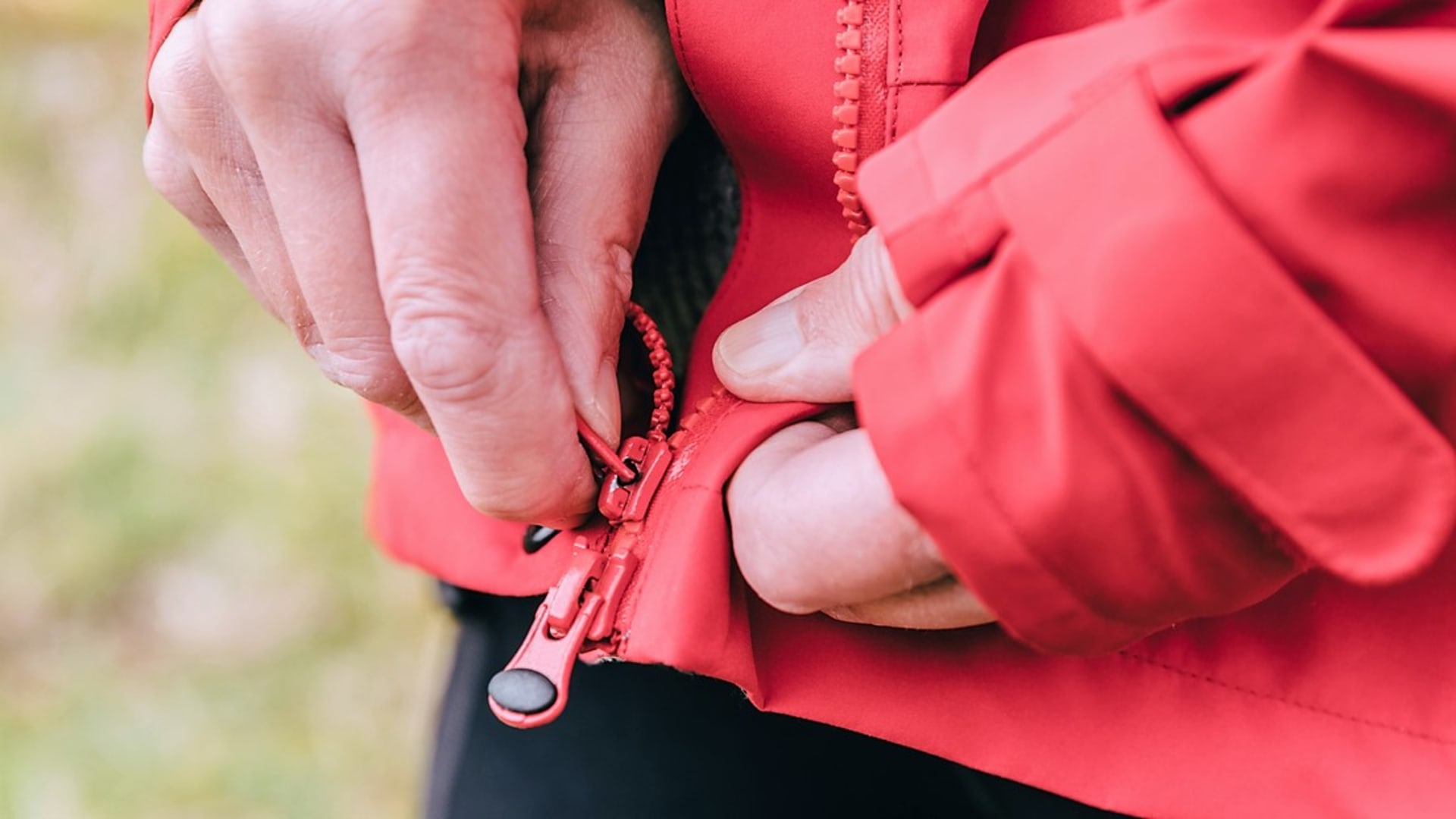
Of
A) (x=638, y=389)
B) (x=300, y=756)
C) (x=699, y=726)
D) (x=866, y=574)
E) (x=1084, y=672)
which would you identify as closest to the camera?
(x=866, y=574)

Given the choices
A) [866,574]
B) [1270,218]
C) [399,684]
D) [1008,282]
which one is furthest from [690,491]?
[399,684]

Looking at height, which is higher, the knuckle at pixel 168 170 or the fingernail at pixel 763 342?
the knuckle at pixel 168 170

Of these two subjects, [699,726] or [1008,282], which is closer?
[1008,282]

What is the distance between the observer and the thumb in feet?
2.13

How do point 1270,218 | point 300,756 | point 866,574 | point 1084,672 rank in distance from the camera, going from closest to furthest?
point 1270,218, point 866,574, point 1084,672, point 300,756

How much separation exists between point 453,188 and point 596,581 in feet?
0.81

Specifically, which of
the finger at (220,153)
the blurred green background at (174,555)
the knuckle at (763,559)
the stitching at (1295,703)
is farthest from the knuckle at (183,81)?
the blurred green background at (174,555)

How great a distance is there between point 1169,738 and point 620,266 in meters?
0.46

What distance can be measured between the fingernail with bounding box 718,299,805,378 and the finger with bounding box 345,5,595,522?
111 millimetres

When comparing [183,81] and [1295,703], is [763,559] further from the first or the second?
[183,81]

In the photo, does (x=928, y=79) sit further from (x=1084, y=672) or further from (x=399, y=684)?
(x=399, y=684)

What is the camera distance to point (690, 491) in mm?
697

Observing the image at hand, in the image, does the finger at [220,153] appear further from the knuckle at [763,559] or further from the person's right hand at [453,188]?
the knuckle at [763,559]

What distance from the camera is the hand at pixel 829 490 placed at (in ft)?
2.00
